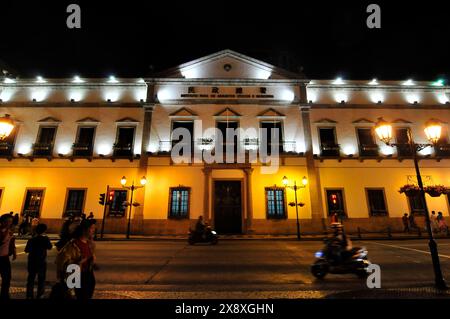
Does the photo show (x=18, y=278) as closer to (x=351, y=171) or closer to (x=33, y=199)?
(x=33, y=199)

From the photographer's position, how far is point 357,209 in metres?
19.5

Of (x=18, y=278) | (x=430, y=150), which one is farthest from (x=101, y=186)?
→ (x=430, y=150)

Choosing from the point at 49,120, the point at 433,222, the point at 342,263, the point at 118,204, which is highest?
the point at 49,120

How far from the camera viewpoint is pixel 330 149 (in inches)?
819

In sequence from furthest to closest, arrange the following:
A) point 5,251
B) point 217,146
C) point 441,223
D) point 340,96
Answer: point 340,96, point 217,146, point 441,223, point 5,251

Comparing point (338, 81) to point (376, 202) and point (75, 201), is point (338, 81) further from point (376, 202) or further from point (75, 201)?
point (75, 201)

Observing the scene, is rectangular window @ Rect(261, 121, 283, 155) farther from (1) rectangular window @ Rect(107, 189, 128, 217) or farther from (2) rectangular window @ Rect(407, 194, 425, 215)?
(1) rectangular window @ Rect(107, 189, 128, 217)

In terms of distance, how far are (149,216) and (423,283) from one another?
16.8 metres

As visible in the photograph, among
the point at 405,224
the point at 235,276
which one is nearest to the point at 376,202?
the point at 405,224

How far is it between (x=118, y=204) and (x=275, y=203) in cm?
1268

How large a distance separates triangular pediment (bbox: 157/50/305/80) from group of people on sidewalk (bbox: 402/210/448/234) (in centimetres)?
1492

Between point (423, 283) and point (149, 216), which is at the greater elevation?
point (149, 216)

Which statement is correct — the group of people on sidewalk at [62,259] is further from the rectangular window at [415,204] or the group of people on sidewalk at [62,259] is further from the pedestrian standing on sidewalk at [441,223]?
the pedestrian standing on sidewalk at [441,223]
